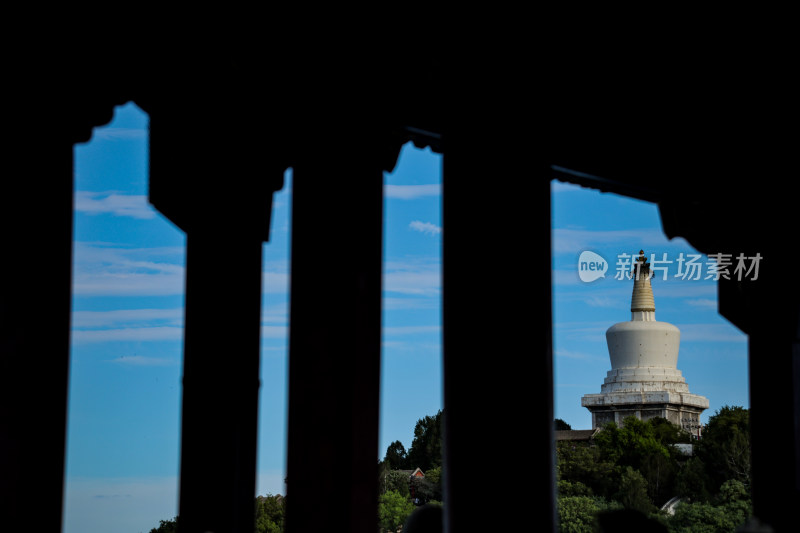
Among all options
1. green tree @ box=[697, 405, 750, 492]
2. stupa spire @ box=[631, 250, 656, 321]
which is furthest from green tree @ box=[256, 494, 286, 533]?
stupa spire @ box=[631, 250, 656, 321]

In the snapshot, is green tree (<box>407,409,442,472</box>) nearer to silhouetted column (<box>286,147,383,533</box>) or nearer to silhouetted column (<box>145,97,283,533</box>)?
silhouetted column (<box>145,97,283,533</box>)

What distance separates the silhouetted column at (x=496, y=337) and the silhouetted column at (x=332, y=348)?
948 mm

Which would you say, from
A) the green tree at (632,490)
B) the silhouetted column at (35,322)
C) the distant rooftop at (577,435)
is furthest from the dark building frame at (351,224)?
the distant rooftop at (577,435)

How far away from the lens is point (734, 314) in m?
9.16

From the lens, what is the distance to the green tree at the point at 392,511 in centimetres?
4531

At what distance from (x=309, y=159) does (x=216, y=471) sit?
2652 millimetres

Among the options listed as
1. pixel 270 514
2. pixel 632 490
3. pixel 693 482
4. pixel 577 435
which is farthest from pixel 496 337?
pixel 577 435

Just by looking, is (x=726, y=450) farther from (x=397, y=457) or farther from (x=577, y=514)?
(x=397, y=457)

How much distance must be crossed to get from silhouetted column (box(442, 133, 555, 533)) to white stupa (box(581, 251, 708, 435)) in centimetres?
6190

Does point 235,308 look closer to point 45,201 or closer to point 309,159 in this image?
point 309,159

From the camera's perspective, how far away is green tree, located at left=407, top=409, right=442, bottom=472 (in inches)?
2219

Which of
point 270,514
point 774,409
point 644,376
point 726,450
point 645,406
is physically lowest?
point 270,514

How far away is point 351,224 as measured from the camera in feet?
16.1

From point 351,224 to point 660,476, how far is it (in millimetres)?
50131
